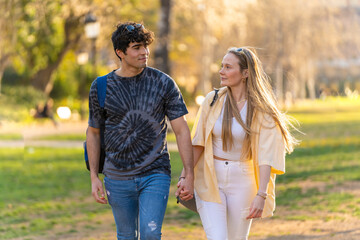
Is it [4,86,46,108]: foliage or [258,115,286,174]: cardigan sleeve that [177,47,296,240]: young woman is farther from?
[4,86,46,108]: foliage

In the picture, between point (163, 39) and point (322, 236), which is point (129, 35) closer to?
point (322, 236)

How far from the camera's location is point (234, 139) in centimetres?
458

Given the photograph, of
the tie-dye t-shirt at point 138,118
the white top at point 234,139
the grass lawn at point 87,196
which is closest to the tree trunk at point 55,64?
the grass lawn at point 87,196

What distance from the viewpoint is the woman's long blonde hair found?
4574 mm

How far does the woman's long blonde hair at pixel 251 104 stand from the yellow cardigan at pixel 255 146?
4 cm

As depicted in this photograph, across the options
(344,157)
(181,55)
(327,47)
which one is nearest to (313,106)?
(327,47)

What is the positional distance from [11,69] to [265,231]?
27811mm

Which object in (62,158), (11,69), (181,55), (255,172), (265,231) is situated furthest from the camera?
(181,55)

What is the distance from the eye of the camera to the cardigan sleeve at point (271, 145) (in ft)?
14.9

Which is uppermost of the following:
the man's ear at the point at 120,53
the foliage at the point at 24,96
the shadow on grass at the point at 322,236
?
the man's ear at the point at 120,53

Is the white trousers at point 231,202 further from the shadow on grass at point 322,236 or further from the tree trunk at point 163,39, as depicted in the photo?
the tree trunk at point 163,39

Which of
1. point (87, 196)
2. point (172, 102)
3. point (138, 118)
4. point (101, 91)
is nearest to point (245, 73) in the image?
point (172, 102)

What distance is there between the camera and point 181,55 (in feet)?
144

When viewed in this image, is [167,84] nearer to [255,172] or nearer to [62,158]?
[255,172]
